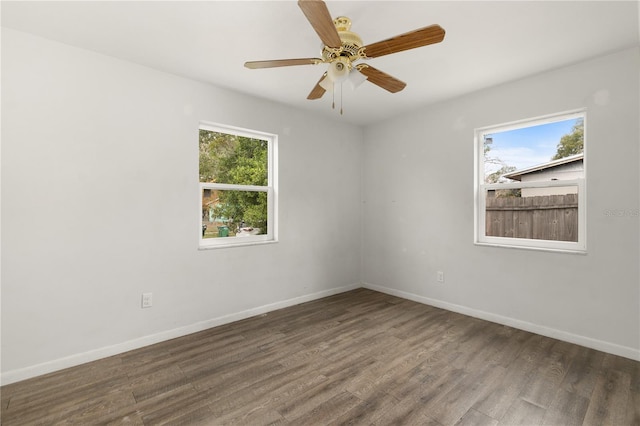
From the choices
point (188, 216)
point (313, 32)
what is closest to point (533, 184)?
point (313, 32)

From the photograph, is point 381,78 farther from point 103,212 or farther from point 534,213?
point 103,212

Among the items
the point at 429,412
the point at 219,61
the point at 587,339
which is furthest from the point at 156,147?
the point at 587,339

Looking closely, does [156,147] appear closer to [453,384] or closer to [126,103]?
[126,103]

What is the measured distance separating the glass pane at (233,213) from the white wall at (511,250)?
1.79 m

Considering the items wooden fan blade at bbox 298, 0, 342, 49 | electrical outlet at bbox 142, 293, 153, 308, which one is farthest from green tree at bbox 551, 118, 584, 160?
electrical outlet at bbox 142, 293, 153, 308

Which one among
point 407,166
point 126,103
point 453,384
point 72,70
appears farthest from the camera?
point 407,166

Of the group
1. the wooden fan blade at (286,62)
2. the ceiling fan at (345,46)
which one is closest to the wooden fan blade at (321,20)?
the ceiling fan at (345,46)

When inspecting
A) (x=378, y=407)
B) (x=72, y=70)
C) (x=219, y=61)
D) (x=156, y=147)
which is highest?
(x=219, y=61)

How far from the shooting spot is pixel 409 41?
176 cm

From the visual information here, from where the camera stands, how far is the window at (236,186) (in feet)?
10.9

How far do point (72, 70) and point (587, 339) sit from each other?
498 centimetres

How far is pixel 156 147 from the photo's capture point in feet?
9.45

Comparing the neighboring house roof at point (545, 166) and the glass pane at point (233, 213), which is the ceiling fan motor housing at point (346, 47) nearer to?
the glass pane at point (233, 213)

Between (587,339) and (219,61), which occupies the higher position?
(219,61)
